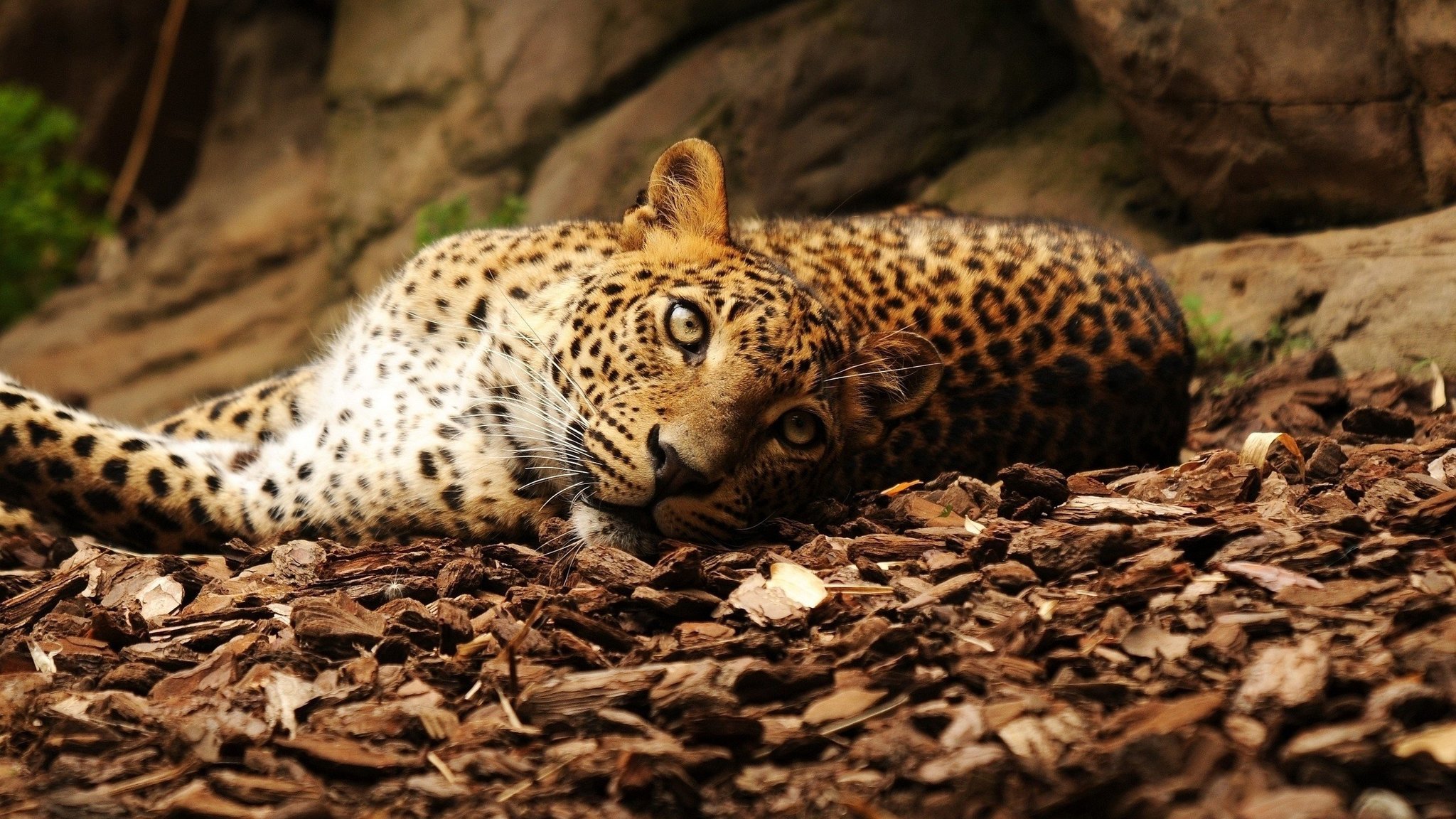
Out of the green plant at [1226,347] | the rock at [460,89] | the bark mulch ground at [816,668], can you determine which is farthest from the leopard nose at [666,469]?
the rock at [460,89]

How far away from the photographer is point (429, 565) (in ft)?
17.0

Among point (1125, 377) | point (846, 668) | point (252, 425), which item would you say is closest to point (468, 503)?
point (252, 425)

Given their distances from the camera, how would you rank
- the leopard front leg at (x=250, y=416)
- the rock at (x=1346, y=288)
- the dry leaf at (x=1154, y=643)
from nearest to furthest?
the dry leaf at (x=1154, y=643), the leopard front leg at (x=250, y=416), the rock at (x=1346, y=288)

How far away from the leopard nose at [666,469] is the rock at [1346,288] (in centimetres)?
452

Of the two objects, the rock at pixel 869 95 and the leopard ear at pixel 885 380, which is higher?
the rock at pixel 869 95

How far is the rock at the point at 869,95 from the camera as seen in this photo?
33.4 ft

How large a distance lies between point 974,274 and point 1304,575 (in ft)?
8.30

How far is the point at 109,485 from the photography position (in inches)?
232

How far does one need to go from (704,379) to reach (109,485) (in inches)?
110

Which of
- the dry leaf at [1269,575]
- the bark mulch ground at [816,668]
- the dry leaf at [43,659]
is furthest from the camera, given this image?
the dry leaf at [43,659]

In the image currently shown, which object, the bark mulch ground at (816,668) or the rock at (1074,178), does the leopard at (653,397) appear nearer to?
the bark mulch ground at (816,668)

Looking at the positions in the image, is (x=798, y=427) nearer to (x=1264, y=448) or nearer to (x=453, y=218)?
(x=1264, y=448)

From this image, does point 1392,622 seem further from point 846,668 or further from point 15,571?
point 15,571

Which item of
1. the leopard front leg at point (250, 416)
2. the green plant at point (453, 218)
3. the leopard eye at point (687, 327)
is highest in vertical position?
the green plant at point (453, 218)
